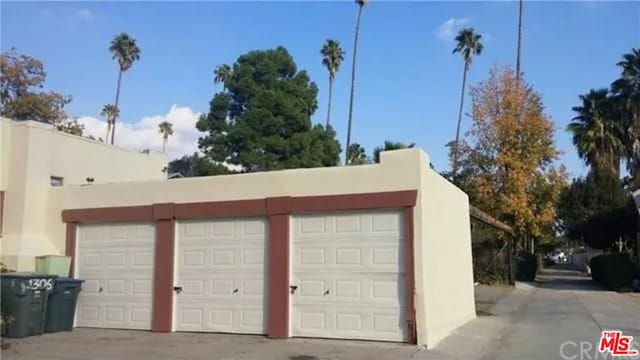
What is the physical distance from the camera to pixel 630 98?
40750mm

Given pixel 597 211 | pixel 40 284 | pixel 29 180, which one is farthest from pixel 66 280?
pixel 597 211

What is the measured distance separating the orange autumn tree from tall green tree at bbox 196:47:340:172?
10577mm

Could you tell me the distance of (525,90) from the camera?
36719 mm

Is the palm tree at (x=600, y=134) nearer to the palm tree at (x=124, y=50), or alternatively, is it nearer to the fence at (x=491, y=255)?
the fence at (x=491, y=255)

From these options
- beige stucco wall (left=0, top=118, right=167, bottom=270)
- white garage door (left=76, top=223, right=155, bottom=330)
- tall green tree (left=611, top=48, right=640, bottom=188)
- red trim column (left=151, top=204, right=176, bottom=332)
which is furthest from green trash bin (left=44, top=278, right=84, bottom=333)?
tall green tree (left=611, top=48, right=640, bottom=188)

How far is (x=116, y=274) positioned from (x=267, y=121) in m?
26.7

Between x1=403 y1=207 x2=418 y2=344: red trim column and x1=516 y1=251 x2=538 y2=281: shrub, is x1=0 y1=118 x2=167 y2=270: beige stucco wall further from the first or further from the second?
x1=516 y1=251 x2=538 y2=281: shrub

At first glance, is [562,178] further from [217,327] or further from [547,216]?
[217,327]

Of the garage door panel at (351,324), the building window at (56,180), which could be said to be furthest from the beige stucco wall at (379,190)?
the garage door panel at (351,324)

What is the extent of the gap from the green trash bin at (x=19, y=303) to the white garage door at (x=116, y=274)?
1.91 meters

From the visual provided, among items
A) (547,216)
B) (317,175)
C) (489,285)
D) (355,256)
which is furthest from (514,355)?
(547,216)

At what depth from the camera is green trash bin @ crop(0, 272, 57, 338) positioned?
13.9m

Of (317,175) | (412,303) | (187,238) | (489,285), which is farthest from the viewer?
(489,285)

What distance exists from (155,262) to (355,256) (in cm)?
480
